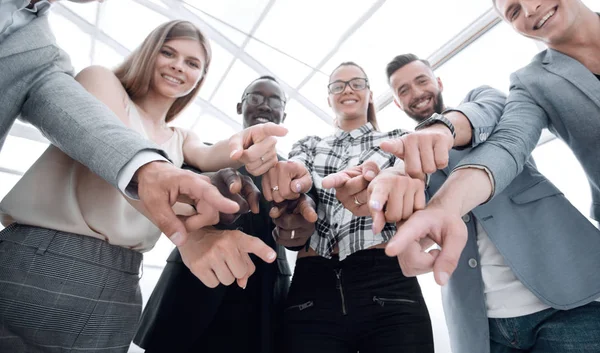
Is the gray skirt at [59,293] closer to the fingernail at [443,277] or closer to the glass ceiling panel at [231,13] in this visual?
the fingernail at [443,277]

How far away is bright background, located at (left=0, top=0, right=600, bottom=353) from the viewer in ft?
9.61

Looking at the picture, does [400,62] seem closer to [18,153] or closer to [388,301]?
[388,301]

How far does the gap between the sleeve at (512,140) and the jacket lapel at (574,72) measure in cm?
10

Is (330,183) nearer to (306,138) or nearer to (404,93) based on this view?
(306,138)

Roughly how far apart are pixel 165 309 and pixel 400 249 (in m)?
0.89

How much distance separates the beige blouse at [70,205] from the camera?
2.64 feet

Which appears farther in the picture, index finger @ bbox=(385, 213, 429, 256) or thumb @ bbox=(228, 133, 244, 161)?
thumb @ bbox=(228, 133, 244, 161)

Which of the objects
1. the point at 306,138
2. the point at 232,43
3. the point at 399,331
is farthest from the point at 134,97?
the point at 232,43

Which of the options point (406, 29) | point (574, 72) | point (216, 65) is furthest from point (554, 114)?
point (216, 65)

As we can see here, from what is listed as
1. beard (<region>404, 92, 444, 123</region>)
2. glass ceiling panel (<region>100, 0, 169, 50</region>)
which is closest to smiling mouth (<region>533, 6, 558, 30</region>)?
beard (<region>404, 92, 444, 123</region>)

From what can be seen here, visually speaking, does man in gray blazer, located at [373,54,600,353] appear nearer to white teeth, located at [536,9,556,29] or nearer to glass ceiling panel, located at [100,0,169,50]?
white teeth, located at [536,9,556,29]

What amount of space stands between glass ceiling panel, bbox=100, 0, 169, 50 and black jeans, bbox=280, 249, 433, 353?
4.91m

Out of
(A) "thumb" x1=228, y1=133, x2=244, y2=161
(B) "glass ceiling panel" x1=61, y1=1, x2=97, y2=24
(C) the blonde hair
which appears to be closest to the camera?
(A) "thumb" x1=228, y1=133, x2=244, y2=161

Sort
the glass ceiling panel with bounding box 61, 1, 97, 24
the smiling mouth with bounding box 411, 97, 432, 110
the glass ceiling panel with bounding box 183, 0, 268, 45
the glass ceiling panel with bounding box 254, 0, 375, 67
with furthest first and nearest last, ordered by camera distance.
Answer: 1. the glass ceiling panel with bounding box 61, 1, 97, 24
2. the glass ceiling panel with bounding box 183, 0, 268, 45
3. the glass ceiling panel with bounding box 254, 0, 375, 67
4. the smiling mouth with bounding box 411, 97, 432, 110
